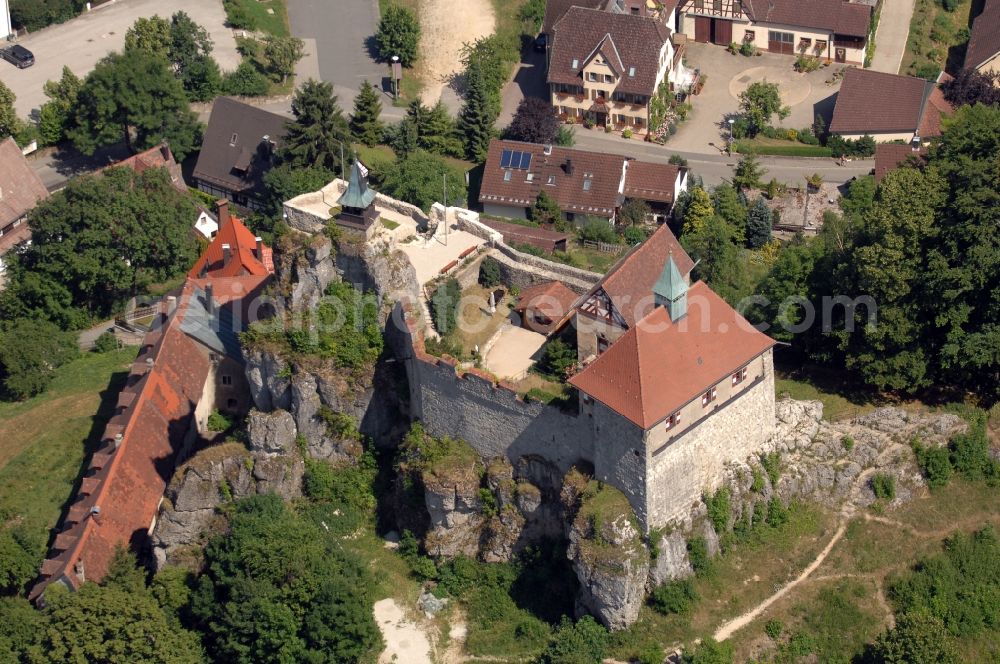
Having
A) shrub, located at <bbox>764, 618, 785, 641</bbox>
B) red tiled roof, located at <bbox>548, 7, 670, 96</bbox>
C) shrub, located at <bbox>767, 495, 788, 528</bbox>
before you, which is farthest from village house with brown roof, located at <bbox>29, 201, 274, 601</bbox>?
red tiled roof, located at <bbox>548, 7, 670, 96</bbox>

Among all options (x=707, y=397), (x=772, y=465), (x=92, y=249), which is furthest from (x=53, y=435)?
(x=772, y=465)

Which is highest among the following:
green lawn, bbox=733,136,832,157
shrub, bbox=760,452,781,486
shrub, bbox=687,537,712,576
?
shrub, bbox=760,452,781,486

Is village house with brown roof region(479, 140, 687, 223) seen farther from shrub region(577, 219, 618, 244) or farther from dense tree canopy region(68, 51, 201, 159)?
dense tree canopy region(68, 51, 201, 159)

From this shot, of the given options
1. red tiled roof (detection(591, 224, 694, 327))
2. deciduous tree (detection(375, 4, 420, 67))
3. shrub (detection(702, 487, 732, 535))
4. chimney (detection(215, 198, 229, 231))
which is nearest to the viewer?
shrub (detection(702, 487, 732, 535))

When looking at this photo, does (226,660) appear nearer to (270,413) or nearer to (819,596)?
(270,413)

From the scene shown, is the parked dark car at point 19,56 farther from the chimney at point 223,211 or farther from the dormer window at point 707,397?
the dormer window at point 707,397

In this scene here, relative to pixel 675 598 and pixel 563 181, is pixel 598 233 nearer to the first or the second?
pixel 563 181

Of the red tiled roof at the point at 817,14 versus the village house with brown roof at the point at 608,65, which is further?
the red tiled roof at the point at 817,14

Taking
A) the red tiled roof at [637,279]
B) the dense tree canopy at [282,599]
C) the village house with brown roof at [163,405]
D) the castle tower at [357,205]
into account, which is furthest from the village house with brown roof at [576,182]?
the dense tree canopy at [282,599]
